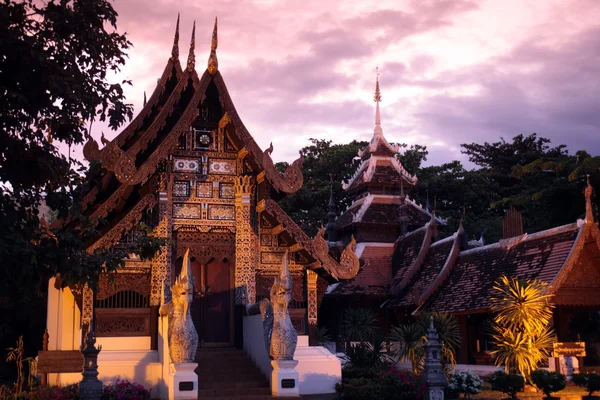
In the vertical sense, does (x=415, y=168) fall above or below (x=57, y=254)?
above

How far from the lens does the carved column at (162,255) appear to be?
1631 cm

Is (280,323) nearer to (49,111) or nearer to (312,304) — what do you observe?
(312,304)

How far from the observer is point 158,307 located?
16.2 meters

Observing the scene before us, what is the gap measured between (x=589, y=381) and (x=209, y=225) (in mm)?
8866

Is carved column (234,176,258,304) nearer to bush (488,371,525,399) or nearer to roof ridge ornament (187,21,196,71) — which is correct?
roof ridge ornament (187,21,196,71)

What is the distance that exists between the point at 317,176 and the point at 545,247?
85.8 feet

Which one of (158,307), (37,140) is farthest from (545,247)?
(37,140)

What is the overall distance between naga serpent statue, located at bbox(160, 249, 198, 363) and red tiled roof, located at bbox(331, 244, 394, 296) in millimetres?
13517

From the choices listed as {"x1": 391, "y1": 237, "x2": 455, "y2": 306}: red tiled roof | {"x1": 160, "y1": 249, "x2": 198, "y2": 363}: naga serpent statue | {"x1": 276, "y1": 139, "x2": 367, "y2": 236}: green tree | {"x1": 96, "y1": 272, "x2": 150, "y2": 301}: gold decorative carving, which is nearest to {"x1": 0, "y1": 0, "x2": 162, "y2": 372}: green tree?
{"x1": 160, "y1": 249, "x2": 198, "y2": 363}: naga serpent statue

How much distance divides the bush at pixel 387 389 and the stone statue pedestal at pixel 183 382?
326 centimetres

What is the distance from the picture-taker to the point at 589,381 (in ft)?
55.3

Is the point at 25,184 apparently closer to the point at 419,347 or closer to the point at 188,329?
the point at 188,329

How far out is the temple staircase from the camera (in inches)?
588

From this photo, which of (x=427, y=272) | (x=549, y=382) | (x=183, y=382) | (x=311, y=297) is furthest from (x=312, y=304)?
(x=427, y=272)
